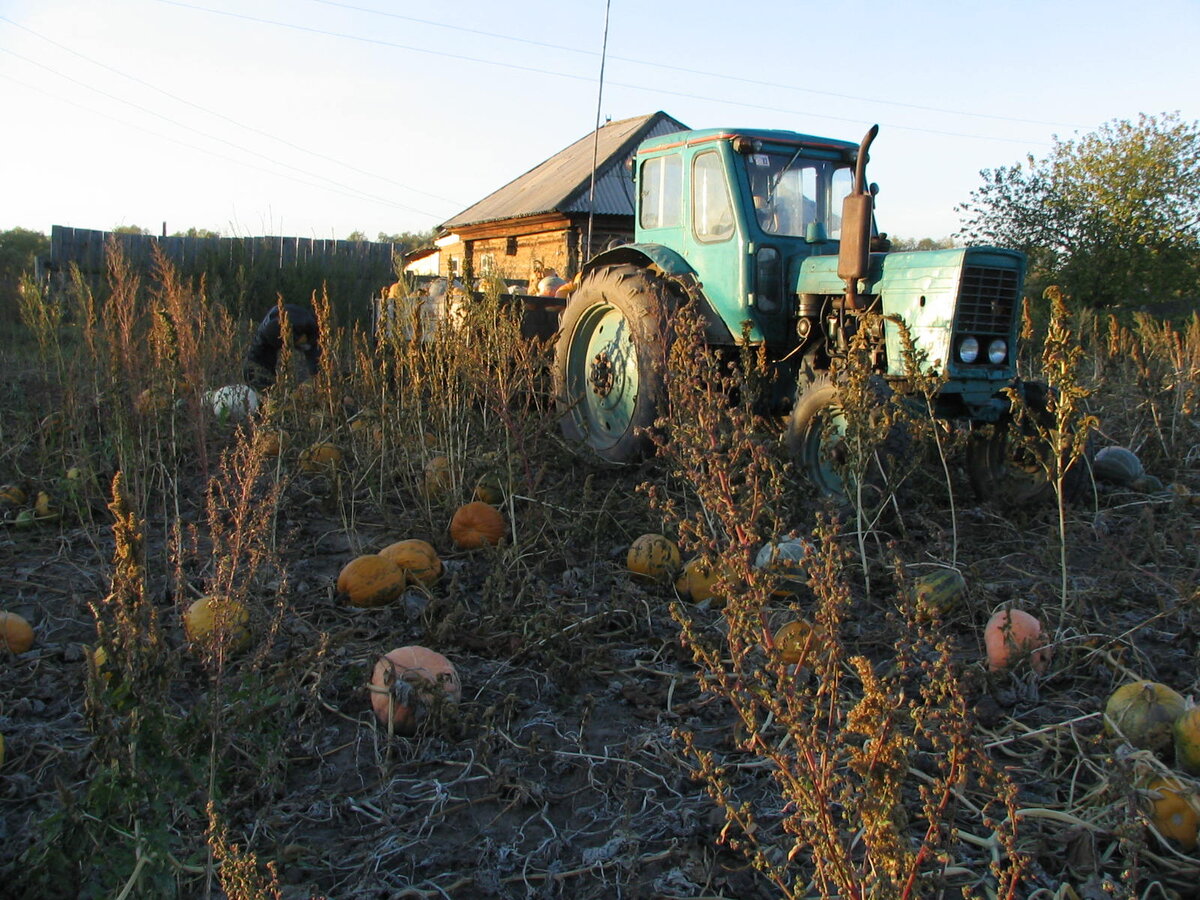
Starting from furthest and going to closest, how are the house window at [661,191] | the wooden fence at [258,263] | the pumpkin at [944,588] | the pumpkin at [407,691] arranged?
1. the wooden fence at [258,263]
2. the house window at [661,191]
3. the pumpkin at [944,588]
4. the pumpkin at [407,691]

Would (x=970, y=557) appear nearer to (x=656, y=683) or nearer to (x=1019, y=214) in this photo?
(x=656, y=683)

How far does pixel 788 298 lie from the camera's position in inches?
229

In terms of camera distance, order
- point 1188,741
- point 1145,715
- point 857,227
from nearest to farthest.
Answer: point 1188,741, point 1145,715, point 857,227

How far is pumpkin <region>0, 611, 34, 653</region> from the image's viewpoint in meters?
3.38

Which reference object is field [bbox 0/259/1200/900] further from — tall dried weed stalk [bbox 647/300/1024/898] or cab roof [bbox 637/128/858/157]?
cab roof [bbox 637/128/858/157]

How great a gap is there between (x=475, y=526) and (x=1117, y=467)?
13.7 feet

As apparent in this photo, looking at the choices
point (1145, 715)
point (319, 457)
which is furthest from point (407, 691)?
point (319, 457)

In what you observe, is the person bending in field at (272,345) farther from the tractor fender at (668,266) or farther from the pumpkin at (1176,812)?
the pumpkin at (1176,812)

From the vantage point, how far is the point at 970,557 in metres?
4.61

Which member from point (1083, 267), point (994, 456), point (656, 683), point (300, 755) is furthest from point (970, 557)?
point (1083, 267)

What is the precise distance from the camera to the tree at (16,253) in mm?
15594

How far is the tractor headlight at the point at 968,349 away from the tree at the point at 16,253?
577 inches

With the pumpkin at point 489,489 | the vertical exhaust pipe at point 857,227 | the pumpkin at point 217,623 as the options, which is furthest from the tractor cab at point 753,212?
the pumpkin at point 217,623

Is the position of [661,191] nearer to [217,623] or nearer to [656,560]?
[656,560]
